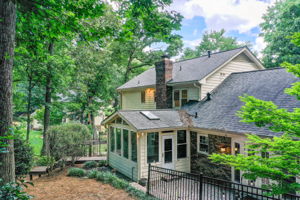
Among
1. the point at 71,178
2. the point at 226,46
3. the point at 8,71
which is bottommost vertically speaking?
the point at 71,178

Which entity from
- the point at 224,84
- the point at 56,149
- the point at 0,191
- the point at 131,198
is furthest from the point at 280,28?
the point at 0,191

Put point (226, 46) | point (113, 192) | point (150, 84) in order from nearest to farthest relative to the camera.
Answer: point (113, 192) → point (150, 84) → point (226, 46)

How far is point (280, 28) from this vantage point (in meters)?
19.2

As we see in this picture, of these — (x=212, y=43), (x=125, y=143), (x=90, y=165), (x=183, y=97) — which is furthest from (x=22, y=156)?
(x=212, y=43)

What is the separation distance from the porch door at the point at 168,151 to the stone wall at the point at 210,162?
3.98ft

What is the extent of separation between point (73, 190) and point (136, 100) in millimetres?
11273

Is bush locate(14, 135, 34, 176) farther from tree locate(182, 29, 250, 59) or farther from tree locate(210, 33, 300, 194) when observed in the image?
tree locate(182, 29, 250, 59)

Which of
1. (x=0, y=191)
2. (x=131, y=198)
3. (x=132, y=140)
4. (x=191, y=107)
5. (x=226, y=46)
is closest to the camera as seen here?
(x=0, y=191)

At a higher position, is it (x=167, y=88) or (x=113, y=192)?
(x=167, y=88)

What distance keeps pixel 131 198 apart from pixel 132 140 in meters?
3.59

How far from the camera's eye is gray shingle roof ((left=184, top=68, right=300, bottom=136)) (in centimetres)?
817

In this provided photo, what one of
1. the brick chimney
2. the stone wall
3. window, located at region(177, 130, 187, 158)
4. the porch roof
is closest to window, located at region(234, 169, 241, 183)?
the stone wall

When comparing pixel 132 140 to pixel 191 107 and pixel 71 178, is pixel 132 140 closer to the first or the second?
pixel 71 178

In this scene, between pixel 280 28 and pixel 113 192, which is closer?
pixel 113 192
